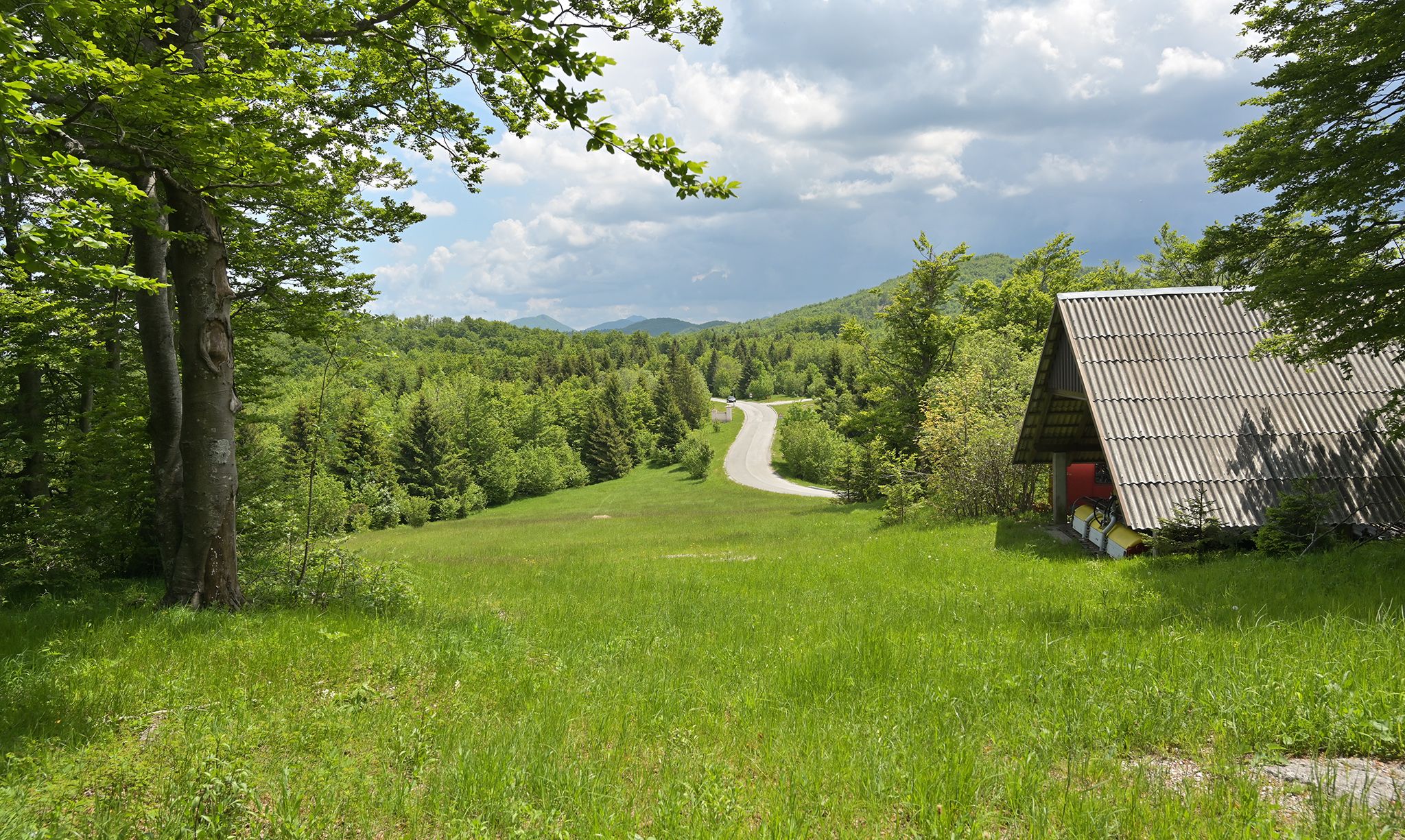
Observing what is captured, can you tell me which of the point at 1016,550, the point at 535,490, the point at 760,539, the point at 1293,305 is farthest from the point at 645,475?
the point at 1293,305

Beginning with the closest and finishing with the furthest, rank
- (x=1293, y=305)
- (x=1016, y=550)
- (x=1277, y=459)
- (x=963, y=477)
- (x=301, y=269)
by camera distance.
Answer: (x=1293, y=305), (x=1277, y=459), (x=301, y=269), (x=1016, y=550), (x=963, y=477)

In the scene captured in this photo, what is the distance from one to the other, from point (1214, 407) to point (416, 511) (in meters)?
53.2

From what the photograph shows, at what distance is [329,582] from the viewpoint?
8.21 metres

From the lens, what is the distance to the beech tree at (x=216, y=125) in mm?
3807

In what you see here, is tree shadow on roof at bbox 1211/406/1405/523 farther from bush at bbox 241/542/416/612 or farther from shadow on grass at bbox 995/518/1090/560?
bush at bbox 241/542/416/612

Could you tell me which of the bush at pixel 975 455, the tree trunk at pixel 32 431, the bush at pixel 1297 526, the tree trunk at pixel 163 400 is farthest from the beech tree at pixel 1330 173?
the tree trunk at pixel 32 431

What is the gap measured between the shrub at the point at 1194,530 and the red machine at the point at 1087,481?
298 inches

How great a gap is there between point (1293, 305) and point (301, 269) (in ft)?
57.2

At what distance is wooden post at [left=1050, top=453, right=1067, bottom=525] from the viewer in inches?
682

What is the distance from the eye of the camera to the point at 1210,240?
10523 millimetres

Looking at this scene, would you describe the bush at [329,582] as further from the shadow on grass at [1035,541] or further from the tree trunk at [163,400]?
the shadow on grass at [1035,541]

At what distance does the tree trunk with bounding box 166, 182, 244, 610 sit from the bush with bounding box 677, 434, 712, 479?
63.7 metres

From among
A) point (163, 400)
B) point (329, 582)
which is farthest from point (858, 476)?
point (163, 400)

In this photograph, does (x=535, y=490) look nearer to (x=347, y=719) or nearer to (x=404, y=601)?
(x=404, y=601)
